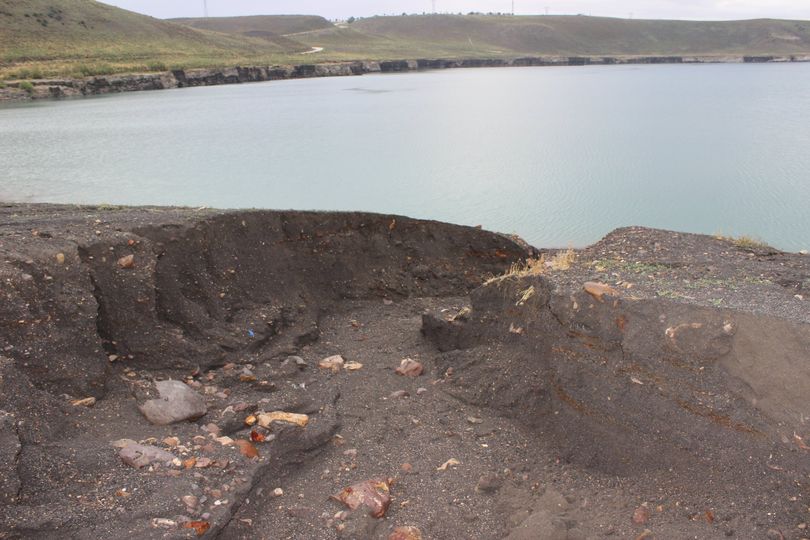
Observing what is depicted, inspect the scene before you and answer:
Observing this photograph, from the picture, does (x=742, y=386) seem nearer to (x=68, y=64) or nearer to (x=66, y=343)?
(x=66, y=343)

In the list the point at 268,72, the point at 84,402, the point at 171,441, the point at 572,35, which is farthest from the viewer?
the point at 572,35

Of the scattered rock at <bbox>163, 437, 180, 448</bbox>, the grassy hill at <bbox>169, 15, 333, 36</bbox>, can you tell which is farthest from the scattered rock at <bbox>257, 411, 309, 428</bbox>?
the grassy hill at <bbox>169, 15, 333, 36</bbox>

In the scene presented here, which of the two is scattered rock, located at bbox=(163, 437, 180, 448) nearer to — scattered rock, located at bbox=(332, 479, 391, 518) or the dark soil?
the dark soil

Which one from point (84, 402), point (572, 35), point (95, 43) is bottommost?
point (84, 402)

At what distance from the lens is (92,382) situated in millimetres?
6066

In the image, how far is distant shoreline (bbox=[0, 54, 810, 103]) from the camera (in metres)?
38.9

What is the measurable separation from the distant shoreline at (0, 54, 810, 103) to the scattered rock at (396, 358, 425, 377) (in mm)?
37593

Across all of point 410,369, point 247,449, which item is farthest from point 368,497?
point 410,369

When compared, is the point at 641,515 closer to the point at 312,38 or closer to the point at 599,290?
the point at 599,290

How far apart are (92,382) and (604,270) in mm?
5149

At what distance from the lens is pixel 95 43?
57062mm

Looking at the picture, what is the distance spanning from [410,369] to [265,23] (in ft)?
445

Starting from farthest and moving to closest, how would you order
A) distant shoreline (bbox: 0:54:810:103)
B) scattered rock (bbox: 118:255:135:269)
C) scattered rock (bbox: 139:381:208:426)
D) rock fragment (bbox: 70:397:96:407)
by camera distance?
1. distant shoreline (bbox: 0:54:810:103)
2. scattered rock (bbox: 118:255:135:269)
3. scattered rock (bbox: 139:381:208:426)
4. rock fragment (bbox: 70:397:96:407)

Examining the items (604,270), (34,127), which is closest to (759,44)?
(34,127)
